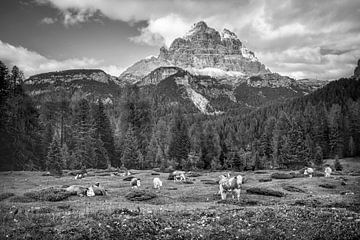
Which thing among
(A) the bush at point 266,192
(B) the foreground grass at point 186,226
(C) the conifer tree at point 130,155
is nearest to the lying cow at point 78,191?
(B) the foreground grass at point 186,226

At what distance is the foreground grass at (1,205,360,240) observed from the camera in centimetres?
1287

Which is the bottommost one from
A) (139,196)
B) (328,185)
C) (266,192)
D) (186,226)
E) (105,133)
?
(328,185)

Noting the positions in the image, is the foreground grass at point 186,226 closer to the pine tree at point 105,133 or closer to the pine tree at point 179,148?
the pine tree at point 179,148

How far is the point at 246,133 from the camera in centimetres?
18438

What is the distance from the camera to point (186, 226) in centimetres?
1442

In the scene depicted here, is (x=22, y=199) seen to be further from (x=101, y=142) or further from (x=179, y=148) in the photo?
(x=179, y=148)

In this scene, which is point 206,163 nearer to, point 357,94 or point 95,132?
point 95,132

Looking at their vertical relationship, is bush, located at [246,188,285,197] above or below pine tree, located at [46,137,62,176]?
below

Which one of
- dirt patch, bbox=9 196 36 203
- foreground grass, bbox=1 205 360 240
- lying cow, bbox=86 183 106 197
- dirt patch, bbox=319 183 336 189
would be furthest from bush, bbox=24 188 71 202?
dirt patch, bbox=319 183 336 189

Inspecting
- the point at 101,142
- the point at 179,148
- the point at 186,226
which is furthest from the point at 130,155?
the point at 186,226

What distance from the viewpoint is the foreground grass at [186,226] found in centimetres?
1287

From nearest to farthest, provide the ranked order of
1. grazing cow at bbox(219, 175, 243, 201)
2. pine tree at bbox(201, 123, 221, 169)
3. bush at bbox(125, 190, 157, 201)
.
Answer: grazing cow at bbox(219, 175, 243, 201), bush at bbox(125, 190, 157, 201), pine tree at bbox(201, 123, 221, 169)

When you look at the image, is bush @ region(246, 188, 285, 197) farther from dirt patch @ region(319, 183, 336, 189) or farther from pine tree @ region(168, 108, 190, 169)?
pine tree @ region(168, 108, 190, 169)

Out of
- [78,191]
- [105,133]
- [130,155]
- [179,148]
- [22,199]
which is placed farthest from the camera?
Answer: [179,148]
